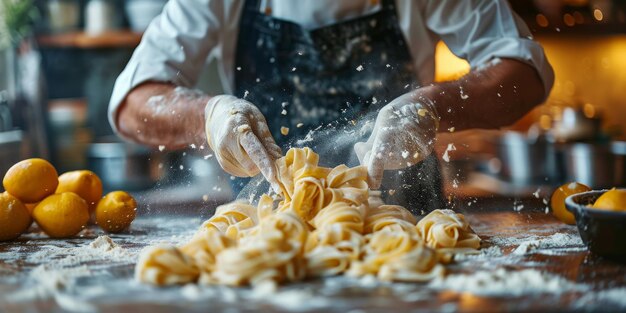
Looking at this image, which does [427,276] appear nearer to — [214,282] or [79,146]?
[214,282]

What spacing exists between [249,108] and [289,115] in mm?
519

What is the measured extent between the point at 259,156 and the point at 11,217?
2.18 feet

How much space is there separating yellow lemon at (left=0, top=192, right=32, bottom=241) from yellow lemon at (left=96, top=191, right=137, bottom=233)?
19 cm

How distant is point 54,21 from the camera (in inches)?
187

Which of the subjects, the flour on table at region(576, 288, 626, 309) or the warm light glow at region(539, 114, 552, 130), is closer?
the flour on table at region(576, 288, 626, 309)

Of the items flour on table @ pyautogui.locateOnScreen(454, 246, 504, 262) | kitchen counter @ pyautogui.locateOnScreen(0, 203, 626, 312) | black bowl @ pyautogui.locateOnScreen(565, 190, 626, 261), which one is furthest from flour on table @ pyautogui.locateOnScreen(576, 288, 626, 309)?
flour on table @ pyautogui.locateOnScreen(454, 246, 504, 262)

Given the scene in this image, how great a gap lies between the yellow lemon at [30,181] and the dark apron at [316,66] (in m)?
0.52

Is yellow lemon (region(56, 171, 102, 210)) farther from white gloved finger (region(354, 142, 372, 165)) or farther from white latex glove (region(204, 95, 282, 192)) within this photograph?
white gloved finger (region(354, 142, 372, 165))

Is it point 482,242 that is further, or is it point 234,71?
point 234,71

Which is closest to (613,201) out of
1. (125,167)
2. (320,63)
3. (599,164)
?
(320,63)

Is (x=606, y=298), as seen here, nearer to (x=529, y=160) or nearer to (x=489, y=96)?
(x=489, y=96)

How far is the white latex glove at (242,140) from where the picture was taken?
160 centimetres

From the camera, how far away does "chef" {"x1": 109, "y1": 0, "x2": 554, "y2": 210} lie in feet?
Answer: 6.59

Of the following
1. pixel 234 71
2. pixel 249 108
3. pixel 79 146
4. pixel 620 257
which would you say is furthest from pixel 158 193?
pixel 79 146
